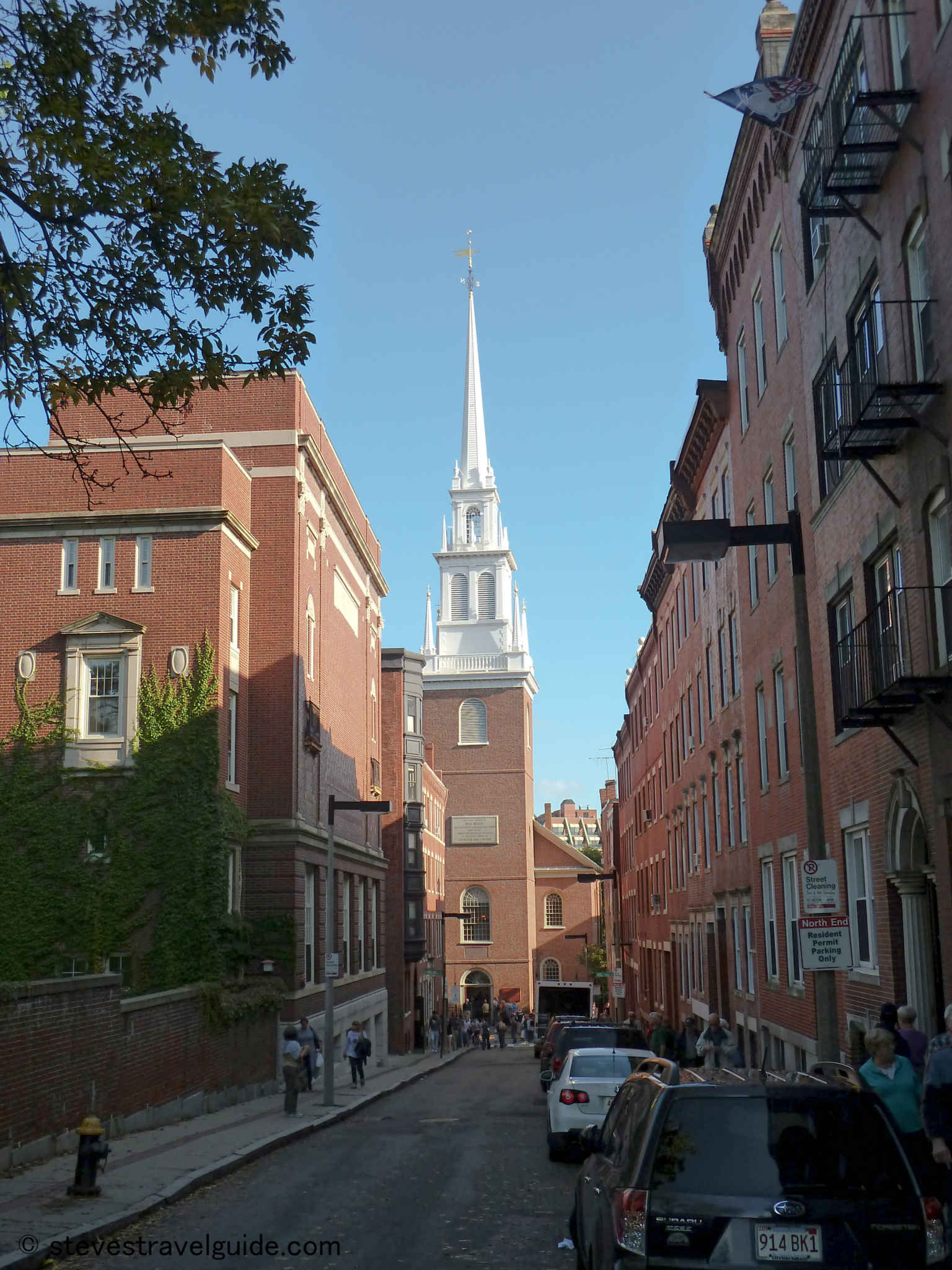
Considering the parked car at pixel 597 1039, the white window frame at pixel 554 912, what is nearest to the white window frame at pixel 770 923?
the parked car at pixel 597 1039

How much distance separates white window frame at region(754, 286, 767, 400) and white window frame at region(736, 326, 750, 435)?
0.88m

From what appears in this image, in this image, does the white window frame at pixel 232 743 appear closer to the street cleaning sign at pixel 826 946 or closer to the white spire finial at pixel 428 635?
the street cleaning sign at pixel 826 946

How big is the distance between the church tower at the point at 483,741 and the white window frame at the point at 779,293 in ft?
187

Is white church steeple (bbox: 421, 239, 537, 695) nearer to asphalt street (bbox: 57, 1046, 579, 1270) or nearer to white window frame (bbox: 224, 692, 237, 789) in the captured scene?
white window frame (bbox: 224, 692, 237, 789)

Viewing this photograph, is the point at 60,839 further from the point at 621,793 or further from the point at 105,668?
the point at 621,793

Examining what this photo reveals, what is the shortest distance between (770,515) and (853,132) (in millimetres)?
9324

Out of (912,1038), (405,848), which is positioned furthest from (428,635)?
(912,1038)

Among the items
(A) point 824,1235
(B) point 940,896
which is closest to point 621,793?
(B) point 940,896

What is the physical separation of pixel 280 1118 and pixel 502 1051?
40.7 metres

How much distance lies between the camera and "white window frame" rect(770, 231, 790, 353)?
22625mm

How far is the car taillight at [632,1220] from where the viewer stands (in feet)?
22.0

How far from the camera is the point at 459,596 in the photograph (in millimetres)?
88625

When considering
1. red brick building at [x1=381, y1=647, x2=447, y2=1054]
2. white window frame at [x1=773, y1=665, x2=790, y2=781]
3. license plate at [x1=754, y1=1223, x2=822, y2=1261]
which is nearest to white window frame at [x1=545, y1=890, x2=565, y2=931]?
red brick building at [x1=381, y1=647, x2=447, y2=1054]

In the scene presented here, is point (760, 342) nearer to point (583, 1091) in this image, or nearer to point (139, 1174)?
point (583, 1091)
